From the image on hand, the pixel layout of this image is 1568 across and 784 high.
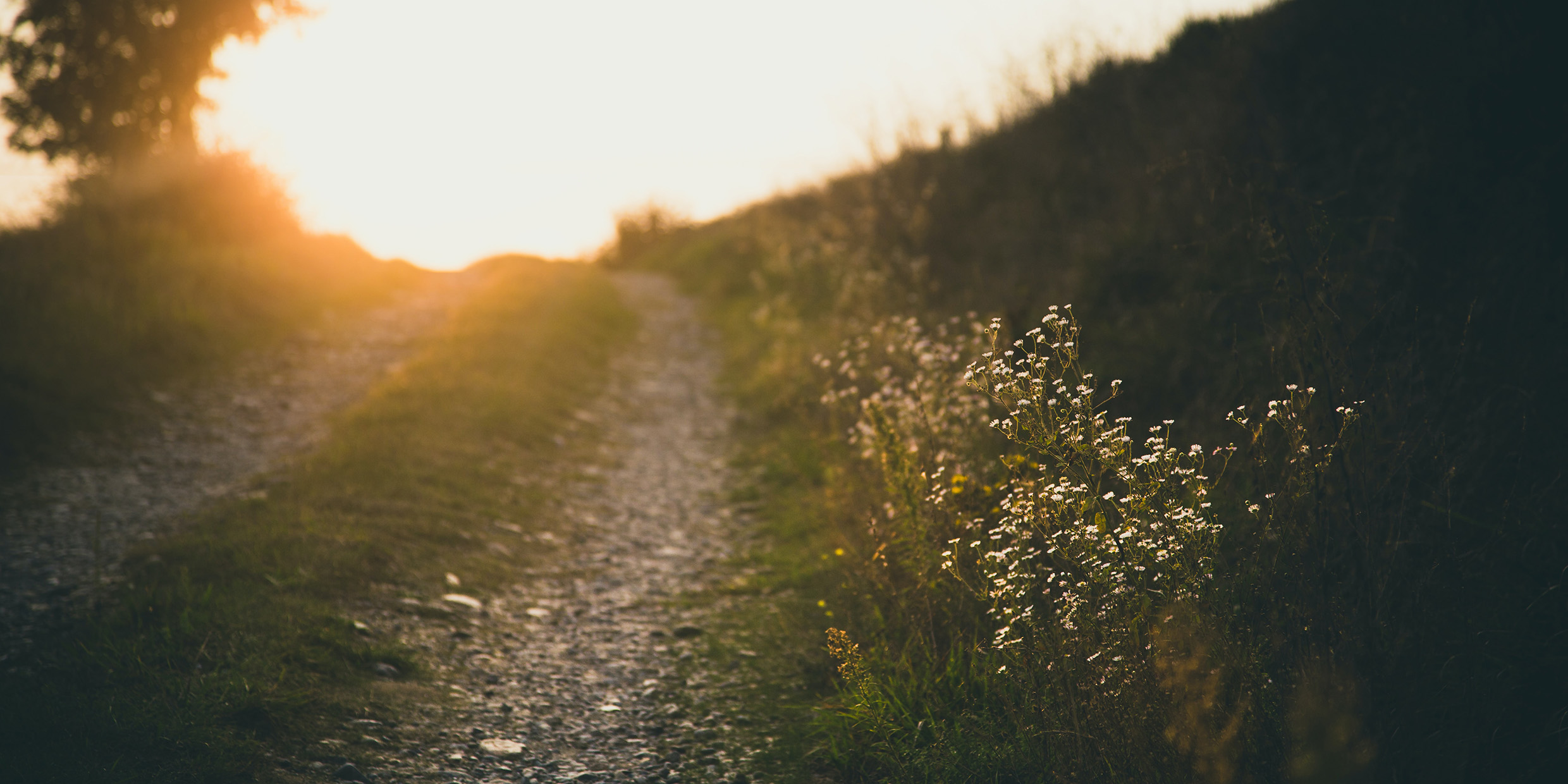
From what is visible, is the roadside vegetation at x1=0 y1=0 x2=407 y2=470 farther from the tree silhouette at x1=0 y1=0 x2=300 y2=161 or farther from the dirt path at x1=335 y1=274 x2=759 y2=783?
the dirt path at x1=335 y1=274 x2=759 y2=783

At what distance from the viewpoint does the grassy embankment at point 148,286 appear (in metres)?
7.45

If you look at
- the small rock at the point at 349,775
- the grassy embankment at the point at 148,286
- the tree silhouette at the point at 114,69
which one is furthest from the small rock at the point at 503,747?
the tree silhouette at the point at 114,69

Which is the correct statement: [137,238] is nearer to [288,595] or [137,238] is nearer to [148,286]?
[148,286]

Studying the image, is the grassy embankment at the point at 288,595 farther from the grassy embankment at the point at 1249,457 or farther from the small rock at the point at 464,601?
the grassy embankment at the point at 1249,457

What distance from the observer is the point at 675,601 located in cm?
550

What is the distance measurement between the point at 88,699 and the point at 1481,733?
17.8 ft

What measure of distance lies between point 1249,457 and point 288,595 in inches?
201

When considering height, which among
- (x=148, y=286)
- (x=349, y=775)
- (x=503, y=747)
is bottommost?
(x=503, y=747)

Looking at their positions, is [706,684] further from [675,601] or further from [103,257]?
[103,257]

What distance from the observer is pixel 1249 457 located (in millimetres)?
3174

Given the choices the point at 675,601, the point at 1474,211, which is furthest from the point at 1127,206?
the point at 675,601

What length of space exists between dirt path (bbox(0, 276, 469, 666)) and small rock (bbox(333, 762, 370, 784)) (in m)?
2.07

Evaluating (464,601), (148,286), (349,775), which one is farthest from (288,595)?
(148,286)

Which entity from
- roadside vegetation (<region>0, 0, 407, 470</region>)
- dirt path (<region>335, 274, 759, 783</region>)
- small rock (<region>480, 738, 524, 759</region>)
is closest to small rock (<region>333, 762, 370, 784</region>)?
dirt path (<region>335, 274, 759, 783</region>)
